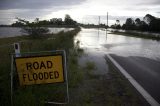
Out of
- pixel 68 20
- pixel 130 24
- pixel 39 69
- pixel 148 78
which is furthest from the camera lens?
pixel 68 20

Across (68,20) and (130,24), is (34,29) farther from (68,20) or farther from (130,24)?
(68,20)

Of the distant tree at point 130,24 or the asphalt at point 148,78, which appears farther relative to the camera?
the distant tree at point 130,24

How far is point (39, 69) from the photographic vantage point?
6621 mm

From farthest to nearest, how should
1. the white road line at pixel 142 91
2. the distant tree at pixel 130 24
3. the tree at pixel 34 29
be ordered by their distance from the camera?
the distant tree at pixel 130 24, the tree at pixel 34 29, the white road line at pixel 142 91

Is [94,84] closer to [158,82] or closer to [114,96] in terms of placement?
[114,96]

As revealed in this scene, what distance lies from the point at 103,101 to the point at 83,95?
2.38 ft

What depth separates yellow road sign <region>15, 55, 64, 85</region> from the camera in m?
6.59

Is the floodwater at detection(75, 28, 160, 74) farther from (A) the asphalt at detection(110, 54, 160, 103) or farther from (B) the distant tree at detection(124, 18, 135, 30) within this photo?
(B) the distant tree at detection(124, 18, 135, 30)

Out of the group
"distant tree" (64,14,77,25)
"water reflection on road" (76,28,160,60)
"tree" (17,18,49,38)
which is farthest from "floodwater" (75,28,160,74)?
"distant tree" (64,14,77,25)

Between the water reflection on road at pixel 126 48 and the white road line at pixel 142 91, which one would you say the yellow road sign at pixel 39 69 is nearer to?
the white road line at pixel 142 91

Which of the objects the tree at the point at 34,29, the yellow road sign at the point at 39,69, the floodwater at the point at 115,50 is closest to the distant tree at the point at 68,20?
the floodwater at the point at 115,50

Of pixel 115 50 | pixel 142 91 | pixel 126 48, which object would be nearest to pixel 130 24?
pixel 126 48

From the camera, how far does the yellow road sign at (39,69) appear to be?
259 inches

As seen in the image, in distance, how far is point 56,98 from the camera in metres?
7.23
